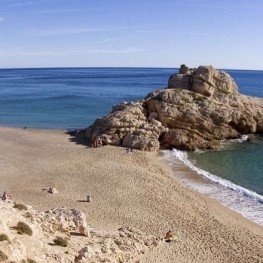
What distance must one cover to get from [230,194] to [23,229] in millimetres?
19489

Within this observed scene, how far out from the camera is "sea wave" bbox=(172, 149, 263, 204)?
33.7 m

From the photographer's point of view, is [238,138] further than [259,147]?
Yes

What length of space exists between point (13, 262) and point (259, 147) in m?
39.3

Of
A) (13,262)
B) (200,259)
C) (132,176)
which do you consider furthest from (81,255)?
(132,176)

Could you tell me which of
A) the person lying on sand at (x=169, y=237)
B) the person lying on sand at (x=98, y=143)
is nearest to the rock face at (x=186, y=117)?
the person lying on sand at (x=98, y=143)

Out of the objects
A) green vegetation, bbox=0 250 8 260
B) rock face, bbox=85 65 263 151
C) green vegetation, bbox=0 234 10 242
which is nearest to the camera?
green vegetation, bbox=0 250 8 260

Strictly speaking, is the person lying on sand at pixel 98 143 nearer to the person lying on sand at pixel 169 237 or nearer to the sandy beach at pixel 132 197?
the sandy beach at pixel 132 197

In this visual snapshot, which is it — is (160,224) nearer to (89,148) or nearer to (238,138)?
(89,148)

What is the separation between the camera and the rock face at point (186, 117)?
48344mm

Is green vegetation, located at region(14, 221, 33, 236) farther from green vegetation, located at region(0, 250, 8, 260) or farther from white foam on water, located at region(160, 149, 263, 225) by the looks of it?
white foam on water, located at region(160, 149, 263, 225)

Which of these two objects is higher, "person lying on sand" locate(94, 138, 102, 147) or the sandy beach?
"person lying on sand" locate(94, 138, 102, 147)

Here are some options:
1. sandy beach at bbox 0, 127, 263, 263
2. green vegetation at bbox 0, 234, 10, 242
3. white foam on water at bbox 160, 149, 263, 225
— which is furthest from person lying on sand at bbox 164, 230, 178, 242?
green vegetation at bbox 0, 234, 10, 242

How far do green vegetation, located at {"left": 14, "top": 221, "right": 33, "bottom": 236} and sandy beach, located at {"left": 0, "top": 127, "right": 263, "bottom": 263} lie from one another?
6.11 meters

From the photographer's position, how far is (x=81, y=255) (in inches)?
744
